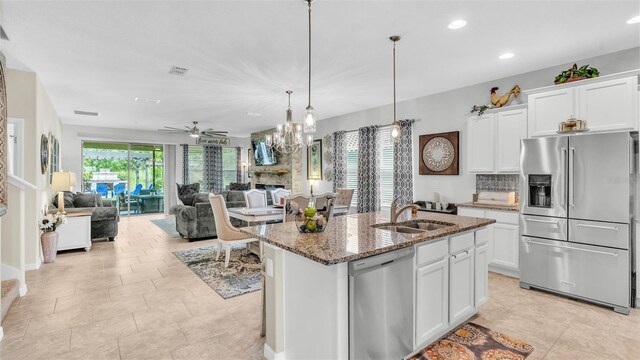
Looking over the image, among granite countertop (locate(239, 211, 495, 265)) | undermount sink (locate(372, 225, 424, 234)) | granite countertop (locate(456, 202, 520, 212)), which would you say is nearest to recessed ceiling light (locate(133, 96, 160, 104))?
granite countertop (locate(239, 211, 495, 265))

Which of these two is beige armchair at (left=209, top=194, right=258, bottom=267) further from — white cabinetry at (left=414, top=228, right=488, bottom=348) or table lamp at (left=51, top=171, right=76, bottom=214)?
white cabinetry at (left=414, top=228, right=488, bottom=348)

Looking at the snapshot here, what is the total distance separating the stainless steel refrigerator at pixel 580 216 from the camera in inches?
122

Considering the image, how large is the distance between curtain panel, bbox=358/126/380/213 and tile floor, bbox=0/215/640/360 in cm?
270

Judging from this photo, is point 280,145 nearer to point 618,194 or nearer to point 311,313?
point 311,313

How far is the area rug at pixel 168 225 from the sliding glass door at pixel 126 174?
5.34 ft

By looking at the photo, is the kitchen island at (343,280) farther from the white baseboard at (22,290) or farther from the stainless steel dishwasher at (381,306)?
the white baseboard at (22,290)

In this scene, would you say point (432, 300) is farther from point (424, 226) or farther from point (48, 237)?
point (48, 237)

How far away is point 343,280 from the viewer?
1.81 meters

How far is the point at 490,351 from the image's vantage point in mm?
2449

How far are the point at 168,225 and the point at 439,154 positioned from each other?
6.64 metres

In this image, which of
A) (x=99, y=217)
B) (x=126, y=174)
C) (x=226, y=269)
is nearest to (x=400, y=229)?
(x=226, y=269)

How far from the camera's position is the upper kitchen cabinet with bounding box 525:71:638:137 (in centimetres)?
319

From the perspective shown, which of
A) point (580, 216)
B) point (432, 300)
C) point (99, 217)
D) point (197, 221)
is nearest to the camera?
point (432, 300)

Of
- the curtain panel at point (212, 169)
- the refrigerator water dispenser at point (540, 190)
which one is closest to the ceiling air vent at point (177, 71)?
the refrigerator water dispenser at point (540, 190)
